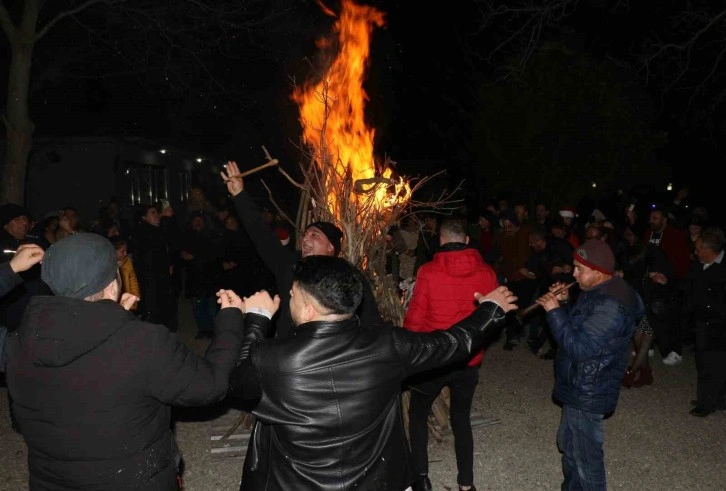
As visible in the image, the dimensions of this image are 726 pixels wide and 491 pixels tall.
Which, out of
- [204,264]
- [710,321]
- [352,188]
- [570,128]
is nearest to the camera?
[352,188]

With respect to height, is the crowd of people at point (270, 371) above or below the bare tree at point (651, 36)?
below

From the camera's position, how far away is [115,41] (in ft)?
49.1

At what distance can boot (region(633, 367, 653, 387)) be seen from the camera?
23.3 ft

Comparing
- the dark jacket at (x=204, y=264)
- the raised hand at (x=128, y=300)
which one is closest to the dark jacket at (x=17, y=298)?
the dark jacket at (x=204, y=264)

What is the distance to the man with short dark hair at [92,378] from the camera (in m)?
2.22

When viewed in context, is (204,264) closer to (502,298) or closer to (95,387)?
(502,298)

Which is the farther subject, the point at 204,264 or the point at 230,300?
the point at 204,264

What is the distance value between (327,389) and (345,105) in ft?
15.6

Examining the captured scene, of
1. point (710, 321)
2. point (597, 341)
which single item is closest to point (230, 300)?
point (597, 341)

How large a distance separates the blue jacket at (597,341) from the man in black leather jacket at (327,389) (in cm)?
145

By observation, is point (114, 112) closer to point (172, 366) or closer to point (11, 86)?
point (11, 86)

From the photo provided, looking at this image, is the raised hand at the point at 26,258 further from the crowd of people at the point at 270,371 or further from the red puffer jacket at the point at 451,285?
the red puffer jacket at the point at 451,285

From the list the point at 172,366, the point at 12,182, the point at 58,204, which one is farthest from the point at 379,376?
the point at 58,204

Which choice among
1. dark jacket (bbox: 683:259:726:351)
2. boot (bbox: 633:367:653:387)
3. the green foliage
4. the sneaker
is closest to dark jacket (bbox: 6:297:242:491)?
dark jacket (bbox: 683:259:726:351)
